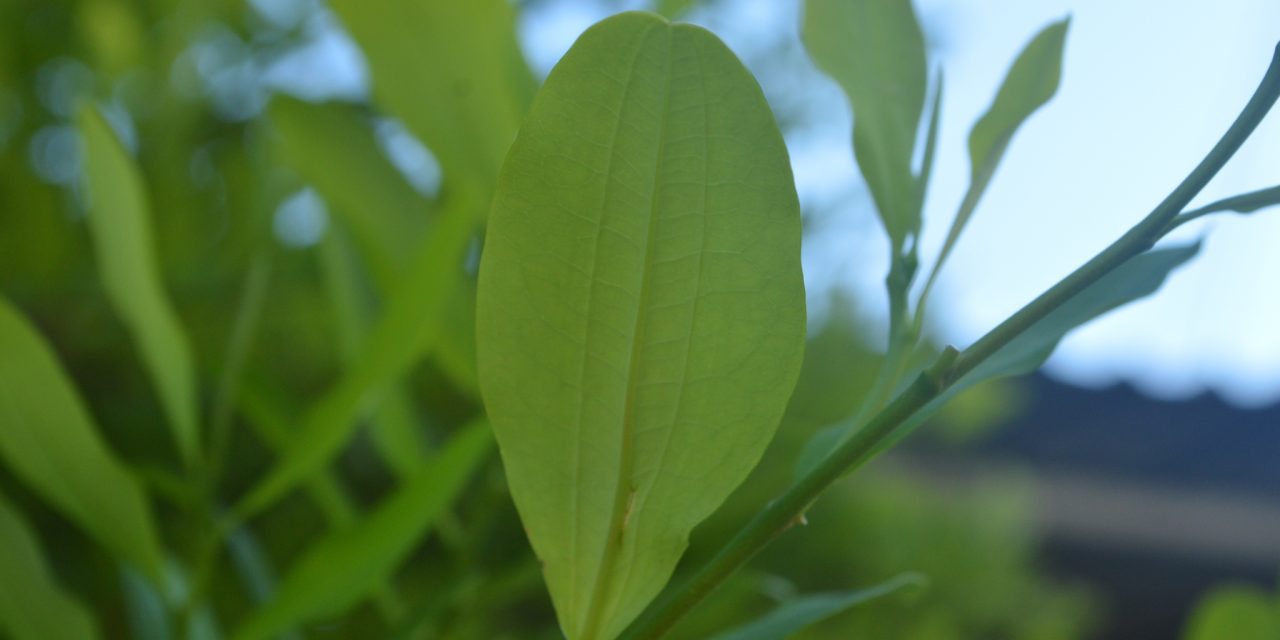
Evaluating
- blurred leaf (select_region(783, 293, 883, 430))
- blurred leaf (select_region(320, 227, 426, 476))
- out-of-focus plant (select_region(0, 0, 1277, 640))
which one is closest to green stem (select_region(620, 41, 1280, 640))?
out-of-focus plant (select_region(0, 0, 1277, 640))

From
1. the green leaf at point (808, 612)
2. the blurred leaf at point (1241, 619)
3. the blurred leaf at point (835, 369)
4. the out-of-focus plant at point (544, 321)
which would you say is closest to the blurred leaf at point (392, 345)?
the out-of-focus plant at point (544, 321)

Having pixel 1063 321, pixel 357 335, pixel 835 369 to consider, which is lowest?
pixel 835 369

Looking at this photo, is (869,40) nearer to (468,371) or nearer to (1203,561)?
(468,371)

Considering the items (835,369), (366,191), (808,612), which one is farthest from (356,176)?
(835,369)

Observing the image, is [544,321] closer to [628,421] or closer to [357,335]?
[628,421]

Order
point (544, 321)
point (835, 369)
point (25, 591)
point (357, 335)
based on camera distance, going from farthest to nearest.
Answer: point (835, 369) < point (357, 335) < point (25, 591) < point (544, 321)

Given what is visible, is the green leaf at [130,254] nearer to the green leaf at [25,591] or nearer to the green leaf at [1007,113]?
the green leaf at [25,591]
